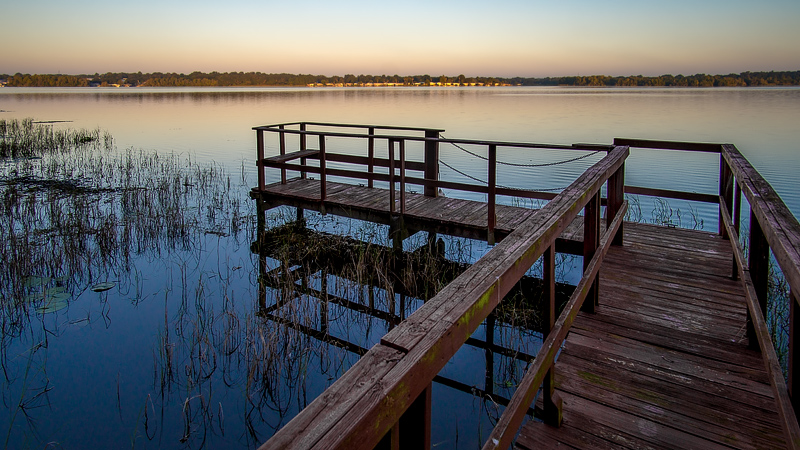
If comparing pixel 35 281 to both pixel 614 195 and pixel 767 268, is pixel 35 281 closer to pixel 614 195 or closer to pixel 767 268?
pixel 614 195

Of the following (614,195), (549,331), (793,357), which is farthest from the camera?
(614,195)

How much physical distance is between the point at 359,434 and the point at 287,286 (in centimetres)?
596

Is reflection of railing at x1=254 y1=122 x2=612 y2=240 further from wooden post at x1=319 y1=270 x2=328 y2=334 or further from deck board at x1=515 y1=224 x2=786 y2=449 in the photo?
deck board at x1=515 y1=224 x2=786 y2=449

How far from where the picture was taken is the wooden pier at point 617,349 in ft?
4.23

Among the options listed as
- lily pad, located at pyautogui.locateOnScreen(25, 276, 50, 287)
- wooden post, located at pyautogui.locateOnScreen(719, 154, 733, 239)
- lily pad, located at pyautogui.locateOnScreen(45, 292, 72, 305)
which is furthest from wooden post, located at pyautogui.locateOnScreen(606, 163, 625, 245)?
lily pad, located at pyautogui.locateOnScreen(25, 276, 50, 287)

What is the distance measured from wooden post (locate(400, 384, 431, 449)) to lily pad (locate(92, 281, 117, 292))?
716 cm

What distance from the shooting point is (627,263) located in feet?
18.1

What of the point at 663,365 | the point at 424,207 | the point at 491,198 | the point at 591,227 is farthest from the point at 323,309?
the point at 663,365

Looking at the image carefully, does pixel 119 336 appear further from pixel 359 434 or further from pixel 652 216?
pixel 652 216

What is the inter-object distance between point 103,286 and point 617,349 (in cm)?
659

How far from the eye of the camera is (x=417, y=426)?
4.58 feet

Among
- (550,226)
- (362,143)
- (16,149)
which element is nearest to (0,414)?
(550,226)

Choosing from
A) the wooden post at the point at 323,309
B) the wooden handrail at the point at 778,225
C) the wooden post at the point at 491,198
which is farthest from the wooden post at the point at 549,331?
the wooden post at the point at 491,198

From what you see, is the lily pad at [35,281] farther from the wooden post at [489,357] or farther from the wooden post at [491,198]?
the wooden post at [491,198]
